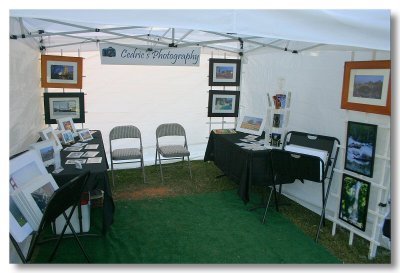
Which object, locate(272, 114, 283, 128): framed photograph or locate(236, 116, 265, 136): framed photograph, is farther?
locate(236, 116, 265, 136): framed photograph

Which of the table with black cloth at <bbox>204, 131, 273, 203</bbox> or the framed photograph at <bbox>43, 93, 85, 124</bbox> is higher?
the framed photograph at <bbox>43, 93, 85, 124</bbox>

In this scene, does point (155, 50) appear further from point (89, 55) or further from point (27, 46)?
point (27, 46)

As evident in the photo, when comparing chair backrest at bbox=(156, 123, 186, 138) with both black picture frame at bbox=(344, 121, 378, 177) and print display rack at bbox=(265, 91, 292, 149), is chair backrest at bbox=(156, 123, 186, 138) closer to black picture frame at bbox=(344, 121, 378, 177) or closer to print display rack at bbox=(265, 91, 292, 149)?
print display rack at bbox=(265, 91, 292, 149)

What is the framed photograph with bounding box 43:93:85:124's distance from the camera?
14.5ft

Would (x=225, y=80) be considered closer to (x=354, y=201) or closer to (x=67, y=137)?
(x=67, y=137)

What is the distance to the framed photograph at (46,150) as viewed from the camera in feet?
9.43

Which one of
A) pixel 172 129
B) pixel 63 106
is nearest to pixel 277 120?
pixel 172 129

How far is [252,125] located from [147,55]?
5.74ft

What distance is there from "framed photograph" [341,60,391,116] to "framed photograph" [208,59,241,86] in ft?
7.35

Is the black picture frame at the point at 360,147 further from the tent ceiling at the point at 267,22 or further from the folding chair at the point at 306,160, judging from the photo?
the tent ceiling at the point at 267,22

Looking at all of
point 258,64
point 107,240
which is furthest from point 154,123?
point 107,240

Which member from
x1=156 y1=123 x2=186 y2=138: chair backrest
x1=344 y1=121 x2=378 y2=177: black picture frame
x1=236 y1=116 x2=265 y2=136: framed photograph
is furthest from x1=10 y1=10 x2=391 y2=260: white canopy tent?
x1=156 y1=123 x2=186 y2=138: chair backrest

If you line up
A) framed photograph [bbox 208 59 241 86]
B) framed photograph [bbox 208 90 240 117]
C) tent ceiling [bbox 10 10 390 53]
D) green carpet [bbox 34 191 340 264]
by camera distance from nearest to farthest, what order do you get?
tent ceiling [bbox 10 10 390 53] < green carpet [bbox 34 191 340 264] < framed photograph [bbox 208 59 241 86] < framed photograph [bbox 208 90 240 117]

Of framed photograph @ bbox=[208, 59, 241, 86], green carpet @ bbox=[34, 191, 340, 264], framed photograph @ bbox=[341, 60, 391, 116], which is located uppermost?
framed photograph @ bbox=[208, 59, 241, 86]
